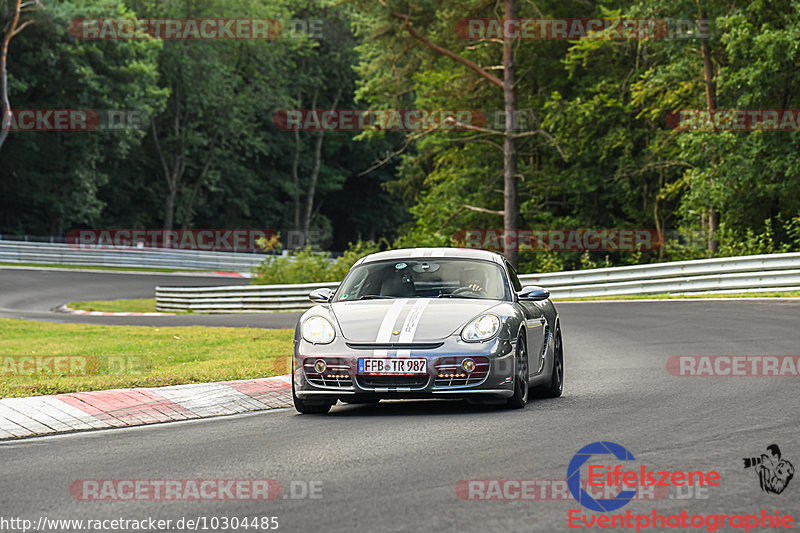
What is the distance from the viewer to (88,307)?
3434 cm

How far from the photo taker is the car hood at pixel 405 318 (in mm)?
9234

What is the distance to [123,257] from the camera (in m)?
53.1

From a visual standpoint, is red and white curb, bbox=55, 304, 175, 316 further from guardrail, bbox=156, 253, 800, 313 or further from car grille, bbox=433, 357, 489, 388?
car grille, bbox=433, 357, 489, 388

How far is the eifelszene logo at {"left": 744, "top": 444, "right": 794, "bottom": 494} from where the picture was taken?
595 centimetres

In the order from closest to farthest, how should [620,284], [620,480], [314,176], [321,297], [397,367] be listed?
[620,480] < [397,367] < [321,297] < [620,284] < [314,176]

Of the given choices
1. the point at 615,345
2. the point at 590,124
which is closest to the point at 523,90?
the point at 590,124

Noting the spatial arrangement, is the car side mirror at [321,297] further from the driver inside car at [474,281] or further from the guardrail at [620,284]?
the guardrail at [620,284]

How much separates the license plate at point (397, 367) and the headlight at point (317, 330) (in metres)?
0.51

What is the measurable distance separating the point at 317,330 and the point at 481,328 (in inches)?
55.4

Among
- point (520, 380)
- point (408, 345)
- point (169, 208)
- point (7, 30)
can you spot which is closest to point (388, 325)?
point (408, 345)

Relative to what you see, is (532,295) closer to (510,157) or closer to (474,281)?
(474,281)

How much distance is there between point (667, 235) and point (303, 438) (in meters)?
33.0

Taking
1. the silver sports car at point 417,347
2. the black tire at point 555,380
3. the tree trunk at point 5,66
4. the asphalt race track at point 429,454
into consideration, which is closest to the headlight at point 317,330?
the silver sports car at point 417,347

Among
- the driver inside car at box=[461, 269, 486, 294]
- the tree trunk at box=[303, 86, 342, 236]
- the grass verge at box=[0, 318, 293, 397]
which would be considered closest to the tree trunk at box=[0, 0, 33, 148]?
the tree trunk at box=[303, 86, 342, 236]
